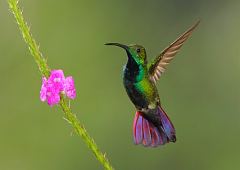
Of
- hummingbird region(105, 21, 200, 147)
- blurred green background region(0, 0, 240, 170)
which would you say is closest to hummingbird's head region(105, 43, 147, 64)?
hummingbird region(105, 21, 200, 147)

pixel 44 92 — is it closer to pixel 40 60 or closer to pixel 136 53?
pixel 40 60

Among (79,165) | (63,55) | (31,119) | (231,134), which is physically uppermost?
(63,55)

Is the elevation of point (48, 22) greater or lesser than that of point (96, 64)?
greater

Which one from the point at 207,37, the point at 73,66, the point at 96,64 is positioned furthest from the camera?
the point at 207,37

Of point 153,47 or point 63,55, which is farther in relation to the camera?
point 153,47

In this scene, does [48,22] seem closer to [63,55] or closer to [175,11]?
[63,55]

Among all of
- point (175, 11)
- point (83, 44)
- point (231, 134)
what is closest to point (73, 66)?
point (83, 44)

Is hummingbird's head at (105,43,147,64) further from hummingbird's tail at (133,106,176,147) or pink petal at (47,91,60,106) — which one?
pink petal at (47,91,60,106)

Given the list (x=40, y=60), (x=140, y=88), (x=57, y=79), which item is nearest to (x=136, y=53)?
(x=140, y=88)
